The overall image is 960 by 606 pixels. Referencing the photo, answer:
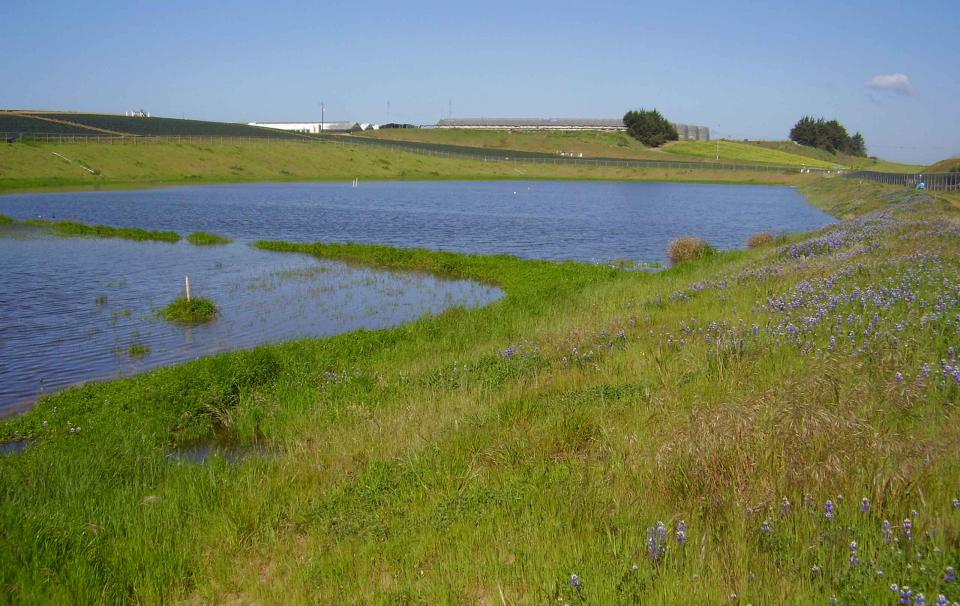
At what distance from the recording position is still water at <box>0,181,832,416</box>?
54.5 ft

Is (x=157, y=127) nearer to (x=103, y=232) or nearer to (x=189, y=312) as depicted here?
(x=103, y=232)

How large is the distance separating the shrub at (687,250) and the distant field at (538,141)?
113836 millimetres

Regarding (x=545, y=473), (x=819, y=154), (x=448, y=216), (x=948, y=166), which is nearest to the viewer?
(x=545, y=473)

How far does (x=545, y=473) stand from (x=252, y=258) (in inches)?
1046

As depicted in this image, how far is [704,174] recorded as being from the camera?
411 feet

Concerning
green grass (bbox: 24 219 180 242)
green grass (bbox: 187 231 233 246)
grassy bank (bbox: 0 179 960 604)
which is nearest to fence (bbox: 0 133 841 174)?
green grass (bbox: 24 219 180 242)

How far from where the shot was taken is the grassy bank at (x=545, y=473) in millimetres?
5008

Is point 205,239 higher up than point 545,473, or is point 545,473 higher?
point 545,473

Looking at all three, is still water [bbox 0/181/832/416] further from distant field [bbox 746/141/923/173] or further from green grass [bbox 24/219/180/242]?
distant field [bbox 746/141/923/173]

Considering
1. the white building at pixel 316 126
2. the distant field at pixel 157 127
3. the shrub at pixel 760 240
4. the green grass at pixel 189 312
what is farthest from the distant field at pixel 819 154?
the green grass at pixel 189 312

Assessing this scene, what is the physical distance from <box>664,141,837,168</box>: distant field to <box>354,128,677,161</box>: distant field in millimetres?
7910

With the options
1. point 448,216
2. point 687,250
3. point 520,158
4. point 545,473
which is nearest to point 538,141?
point 520,158

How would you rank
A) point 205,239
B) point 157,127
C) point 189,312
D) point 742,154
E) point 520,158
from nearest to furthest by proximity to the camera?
point 189,312, point 205,239, point 157,127, point 520,158, point 742,154

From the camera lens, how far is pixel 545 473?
21.8 feet
